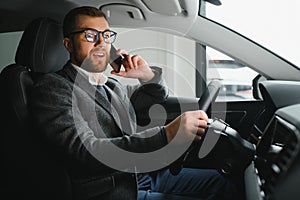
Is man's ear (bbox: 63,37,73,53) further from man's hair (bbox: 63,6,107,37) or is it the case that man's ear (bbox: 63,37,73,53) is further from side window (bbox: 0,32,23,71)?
side window (bbox: 0,32,23,71)

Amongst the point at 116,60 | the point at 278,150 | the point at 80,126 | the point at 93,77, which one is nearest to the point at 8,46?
the point at 116,60

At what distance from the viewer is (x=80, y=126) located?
1.32 metres

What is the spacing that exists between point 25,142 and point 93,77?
37 centimetres

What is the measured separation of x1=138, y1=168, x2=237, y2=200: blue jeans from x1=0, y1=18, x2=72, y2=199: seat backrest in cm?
38

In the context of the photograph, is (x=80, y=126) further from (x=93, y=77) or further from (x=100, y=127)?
(x=93, y=77)

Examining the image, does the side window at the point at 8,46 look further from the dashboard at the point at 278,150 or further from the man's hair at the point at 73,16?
the dashboard at the point at 278,150

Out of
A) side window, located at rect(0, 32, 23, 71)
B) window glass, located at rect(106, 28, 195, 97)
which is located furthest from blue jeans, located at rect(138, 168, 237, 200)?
side window, located at rect(0, 32, 23, 71)

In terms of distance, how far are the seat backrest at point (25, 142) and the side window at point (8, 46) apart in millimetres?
705

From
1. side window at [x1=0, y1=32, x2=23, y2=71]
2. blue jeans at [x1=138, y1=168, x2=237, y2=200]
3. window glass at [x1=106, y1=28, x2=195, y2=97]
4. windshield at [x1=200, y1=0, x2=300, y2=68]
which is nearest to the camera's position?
blue jeans at [x1=138, y1=168, x2=237, y2=200]

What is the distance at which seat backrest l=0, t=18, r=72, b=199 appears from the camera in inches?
52.9

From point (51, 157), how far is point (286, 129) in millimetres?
719

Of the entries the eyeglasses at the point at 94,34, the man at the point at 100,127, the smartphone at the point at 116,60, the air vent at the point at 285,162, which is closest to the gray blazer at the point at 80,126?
the man at the point at 100,127

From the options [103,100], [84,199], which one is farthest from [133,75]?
[84,199]

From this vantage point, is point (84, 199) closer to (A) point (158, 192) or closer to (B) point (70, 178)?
(B) point (70, 178)
